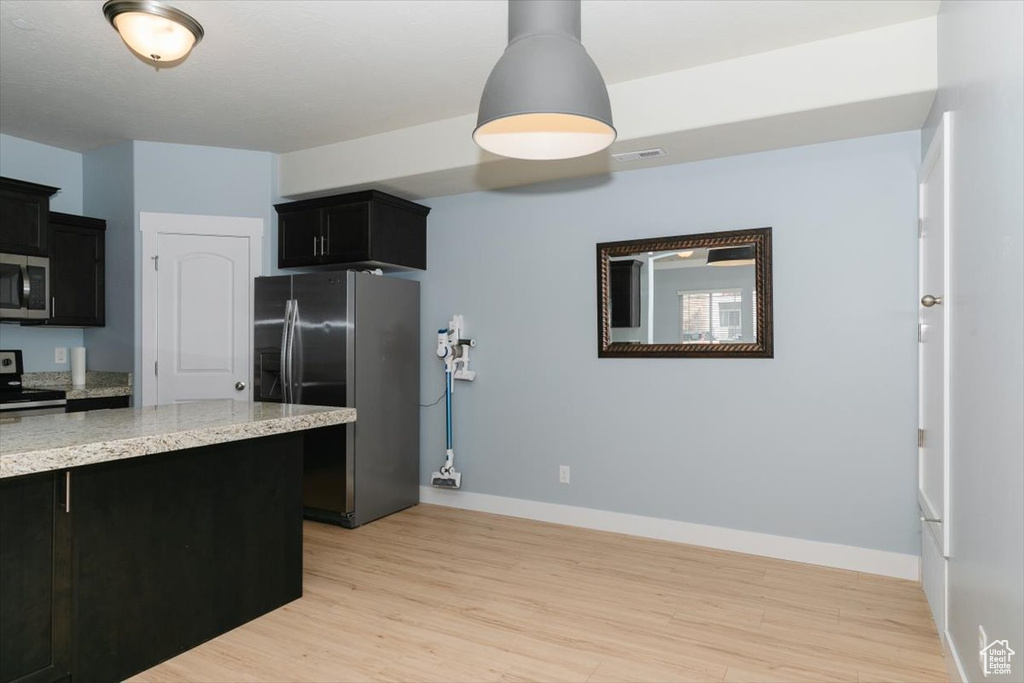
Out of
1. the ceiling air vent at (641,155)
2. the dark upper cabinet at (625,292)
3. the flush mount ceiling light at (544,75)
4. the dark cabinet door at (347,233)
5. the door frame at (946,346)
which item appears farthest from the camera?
the dark cabinet door at (347,233)

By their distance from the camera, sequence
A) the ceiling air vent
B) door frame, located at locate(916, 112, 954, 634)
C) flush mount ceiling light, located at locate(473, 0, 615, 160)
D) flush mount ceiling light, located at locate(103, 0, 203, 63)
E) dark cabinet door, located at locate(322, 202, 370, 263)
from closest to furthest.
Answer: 1. flush mount ceiling light, located at locate(473, 0, 615, 160)
2. door frame, located at locate(916, 112, 954, 634)
3. flush mount ceiling light, located at locate(103, 0, 203, 63)
4. the ceiling air vent
5. dark cabinet door, located at locate(322, 202, 370, 263)

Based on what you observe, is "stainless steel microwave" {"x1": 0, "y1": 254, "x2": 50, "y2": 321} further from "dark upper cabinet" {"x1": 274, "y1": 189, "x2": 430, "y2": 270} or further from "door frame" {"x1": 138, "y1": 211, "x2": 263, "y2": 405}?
"dark upper cabinet" {"x1": 274, "y1": 189, "x2": 430, "y2": 270}

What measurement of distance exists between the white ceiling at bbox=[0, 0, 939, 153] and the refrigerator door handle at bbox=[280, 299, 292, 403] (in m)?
1.22

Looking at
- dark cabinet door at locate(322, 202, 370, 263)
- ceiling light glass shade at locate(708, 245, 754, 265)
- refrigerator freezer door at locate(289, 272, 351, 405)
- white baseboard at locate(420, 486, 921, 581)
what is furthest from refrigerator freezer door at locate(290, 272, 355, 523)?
ceiling light glass shade at locate(708, 245, 754, 265)

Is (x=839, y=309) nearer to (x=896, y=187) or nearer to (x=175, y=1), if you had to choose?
(x=896, y=187)

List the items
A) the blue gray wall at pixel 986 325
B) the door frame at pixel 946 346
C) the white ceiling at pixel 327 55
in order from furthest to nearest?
the white ceiling at pixel 327 55 → the door frame at pixel 946 346 → the blue gray wall at pixel 986 325

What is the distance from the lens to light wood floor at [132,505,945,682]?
93.2 inches

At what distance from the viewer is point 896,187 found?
3.32m

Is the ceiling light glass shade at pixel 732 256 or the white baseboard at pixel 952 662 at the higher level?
the ceiling light glass shade at pixel 732 256

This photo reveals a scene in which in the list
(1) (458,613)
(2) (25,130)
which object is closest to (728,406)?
(1) (458,613)

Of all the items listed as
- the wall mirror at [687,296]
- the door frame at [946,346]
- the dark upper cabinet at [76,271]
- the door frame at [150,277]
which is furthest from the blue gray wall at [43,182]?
the door frame at [946,346]

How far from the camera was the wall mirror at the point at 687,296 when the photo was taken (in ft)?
12.0

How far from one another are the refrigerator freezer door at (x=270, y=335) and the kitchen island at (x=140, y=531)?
1439mm

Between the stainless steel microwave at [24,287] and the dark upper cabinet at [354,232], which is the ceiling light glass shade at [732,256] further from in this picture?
the stainless steel microwave at [24,287]
